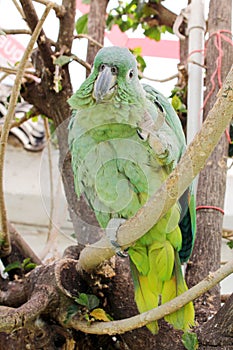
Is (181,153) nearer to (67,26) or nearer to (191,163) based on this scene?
(191,163)

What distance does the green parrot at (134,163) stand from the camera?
3.33 feet

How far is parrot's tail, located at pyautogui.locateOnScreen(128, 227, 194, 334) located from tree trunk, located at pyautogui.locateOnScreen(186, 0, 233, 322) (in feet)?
0.33

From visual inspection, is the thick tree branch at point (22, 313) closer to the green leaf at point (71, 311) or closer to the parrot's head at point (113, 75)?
the green leaf at point (71, 311)

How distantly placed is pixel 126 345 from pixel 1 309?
0.85ft

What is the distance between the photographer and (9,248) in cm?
136

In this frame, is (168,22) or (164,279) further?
(168,22)

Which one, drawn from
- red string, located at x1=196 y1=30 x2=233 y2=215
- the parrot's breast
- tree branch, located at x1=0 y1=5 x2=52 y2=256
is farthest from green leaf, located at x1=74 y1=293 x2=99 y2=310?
red string, located at x1=196 y1=30 x2=233 y2=215

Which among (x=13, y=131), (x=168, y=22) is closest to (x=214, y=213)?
(x=168, y=22)

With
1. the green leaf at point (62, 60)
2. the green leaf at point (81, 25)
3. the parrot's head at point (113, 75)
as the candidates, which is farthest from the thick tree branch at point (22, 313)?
the green leaf at point (81, 25)

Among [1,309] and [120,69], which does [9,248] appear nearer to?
[1,309]

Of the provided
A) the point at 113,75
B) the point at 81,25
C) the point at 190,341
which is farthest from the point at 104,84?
the point at 81,25

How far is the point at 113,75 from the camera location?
3.21ft

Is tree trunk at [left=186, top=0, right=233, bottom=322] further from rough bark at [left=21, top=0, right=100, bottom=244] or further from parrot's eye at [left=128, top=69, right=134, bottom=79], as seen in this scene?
parrot's eye at [left=128, top=69, right=134, bottom=79]

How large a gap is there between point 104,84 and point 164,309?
0.39 m
